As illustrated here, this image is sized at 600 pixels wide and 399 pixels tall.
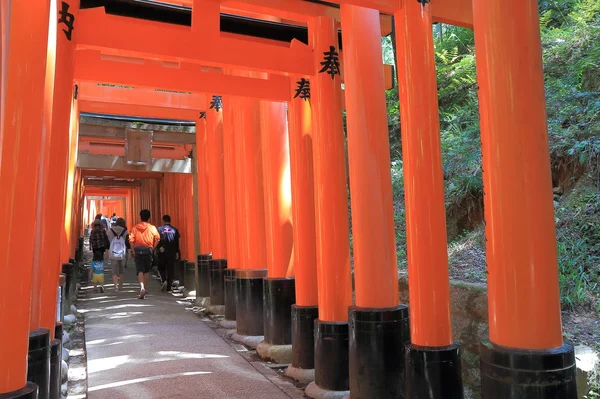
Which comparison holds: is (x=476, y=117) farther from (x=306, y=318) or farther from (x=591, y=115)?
(x=306, y=318)

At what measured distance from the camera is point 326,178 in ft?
13.8

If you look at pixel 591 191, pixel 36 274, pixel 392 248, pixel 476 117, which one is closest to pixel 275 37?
pixel 392 248

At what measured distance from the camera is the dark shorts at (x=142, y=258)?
363 inches

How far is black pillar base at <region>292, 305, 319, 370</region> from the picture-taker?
15.2ft

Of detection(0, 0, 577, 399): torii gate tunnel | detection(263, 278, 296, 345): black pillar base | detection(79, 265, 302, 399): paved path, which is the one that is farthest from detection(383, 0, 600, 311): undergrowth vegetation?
detection(79, 265, 302, 399): paved path

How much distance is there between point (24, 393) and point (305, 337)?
2.88m

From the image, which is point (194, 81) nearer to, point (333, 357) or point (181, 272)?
point (333, 357)

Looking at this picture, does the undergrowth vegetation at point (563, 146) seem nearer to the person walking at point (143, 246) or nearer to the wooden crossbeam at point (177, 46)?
the wooden crossbeam at point (177, 46)

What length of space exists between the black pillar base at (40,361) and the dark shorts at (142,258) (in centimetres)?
654

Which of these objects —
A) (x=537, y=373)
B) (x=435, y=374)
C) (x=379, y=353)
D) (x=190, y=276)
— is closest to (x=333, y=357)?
(x=379, y=353)

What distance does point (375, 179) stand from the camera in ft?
12.5

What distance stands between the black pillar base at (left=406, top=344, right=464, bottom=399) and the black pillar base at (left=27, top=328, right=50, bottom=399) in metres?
2.19

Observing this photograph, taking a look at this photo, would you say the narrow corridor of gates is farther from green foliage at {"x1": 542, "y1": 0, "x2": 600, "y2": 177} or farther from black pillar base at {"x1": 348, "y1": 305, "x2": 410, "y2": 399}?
green foliage at {"x1": 542, "y1": 0, "x2": 600, "y2": 177}

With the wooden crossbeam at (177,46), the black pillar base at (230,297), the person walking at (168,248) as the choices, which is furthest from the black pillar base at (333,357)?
the person walking at (168,248)
